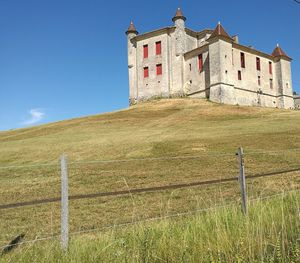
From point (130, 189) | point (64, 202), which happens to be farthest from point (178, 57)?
point (64, 202)

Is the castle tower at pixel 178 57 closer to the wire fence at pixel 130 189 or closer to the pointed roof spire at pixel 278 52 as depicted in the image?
the pointed roof spire at pixel 278 52

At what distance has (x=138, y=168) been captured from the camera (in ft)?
62.0

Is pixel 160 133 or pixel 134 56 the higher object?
pixel 134 56

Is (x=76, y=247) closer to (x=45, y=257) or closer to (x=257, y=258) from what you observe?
(x=45, y=257)

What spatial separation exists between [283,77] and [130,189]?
2547 inches

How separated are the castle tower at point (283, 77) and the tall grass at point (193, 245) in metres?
66.2

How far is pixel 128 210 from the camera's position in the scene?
11477 mm

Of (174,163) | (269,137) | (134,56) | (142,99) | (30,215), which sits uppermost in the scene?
(134,56)

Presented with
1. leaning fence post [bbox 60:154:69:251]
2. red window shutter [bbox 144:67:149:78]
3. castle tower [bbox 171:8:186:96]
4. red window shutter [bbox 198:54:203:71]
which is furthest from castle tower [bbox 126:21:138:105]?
leaning fence post [bbox 60:154:69:251]

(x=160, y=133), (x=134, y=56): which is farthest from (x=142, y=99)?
(x=160, y=133)

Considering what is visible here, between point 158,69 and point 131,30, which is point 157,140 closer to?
point 158,69

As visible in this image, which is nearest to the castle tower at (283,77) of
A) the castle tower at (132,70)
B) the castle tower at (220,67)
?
the castle tower at (220,67)

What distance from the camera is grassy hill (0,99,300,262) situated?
10.8 metres

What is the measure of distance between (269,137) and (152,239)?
21.3 metres
